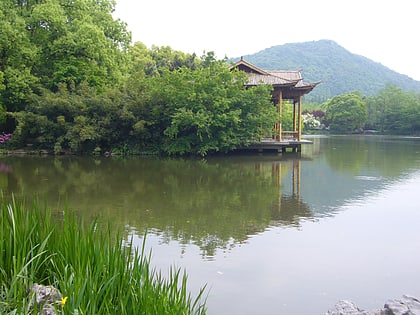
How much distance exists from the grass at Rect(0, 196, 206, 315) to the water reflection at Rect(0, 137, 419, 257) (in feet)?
5.97

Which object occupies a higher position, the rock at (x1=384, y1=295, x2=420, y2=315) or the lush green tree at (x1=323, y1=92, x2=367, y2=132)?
the lush green tree at (x1=323, y1=92, x2=367, y2=132)

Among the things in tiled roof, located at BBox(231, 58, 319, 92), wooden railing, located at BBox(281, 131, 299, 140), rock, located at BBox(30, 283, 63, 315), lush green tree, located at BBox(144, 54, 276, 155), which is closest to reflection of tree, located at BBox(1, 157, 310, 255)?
lush green tree, located at BBox(144, 54, 276, 155)

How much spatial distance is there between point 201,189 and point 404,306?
675 cm

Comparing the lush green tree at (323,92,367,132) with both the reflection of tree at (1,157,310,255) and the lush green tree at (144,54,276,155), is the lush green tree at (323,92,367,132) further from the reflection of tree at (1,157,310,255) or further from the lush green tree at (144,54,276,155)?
the reflection of tree at (1,157,310,255)

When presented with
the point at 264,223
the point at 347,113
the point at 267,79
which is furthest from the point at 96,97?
the point at 347,113

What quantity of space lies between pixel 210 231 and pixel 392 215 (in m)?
3.37

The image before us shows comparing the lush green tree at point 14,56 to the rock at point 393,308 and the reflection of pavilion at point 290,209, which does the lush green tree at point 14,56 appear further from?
the rock at point 393,308

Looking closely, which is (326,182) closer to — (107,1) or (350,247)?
(350,247)

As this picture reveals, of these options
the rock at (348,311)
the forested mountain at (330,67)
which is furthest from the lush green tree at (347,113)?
the rock at (348,311)

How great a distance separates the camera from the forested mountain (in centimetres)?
9050

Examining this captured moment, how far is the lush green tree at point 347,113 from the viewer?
50875 mm

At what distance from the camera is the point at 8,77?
18172mm

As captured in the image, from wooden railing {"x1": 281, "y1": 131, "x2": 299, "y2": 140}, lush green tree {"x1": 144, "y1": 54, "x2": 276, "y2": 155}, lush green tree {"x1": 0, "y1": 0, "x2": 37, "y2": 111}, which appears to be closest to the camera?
lush green tree {"x1": 144, "y1": 54, "x2": 276, "y2": 155}

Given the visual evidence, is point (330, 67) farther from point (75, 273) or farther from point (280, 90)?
point (75, 273)
